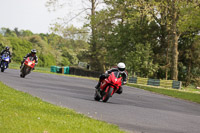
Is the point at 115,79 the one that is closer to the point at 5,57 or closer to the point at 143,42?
the point at 5,57

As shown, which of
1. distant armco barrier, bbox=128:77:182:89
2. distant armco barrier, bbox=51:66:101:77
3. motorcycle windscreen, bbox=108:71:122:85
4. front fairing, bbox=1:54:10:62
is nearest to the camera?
motorcycle windscreen, bbox=108:71:122:85

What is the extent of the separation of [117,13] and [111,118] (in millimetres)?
41802

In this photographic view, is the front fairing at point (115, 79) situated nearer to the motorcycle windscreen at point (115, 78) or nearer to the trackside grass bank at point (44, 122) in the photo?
the motorcycle windscreen at point (115, 78)

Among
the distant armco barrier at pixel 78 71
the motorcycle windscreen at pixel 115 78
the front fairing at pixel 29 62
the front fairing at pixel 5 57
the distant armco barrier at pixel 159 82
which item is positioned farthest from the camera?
the distant armco barrier at pixel 78 71

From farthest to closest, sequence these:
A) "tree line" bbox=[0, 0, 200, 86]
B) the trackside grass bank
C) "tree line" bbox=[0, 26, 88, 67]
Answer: "tree line" bbox=[0, 26, 88, 67], "tree line" bbox=[0, 0, 200, 86], the trackside grass bank

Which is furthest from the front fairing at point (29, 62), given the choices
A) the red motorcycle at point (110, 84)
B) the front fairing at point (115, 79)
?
the front fairing at point (115, 79)

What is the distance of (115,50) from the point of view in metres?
53.8

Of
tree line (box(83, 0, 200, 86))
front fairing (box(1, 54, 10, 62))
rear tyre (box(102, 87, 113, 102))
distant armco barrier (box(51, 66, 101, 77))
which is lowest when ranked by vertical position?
rear tyre (box(102, 87, 113, 102))

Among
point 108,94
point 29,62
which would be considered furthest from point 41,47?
point 108,94

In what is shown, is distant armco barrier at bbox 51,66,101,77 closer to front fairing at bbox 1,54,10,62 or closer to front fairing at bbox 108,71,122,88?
front fairing at bbox 1,54,10,62

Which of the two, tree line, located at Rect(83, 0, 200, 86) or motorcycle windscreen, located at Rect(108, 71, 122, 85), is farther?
tree line, located at Rect(83, 0, 200, 86)

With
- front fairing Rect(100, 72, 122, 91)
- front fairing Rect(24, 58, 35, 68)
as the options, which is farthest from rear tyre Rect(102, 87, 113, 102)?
Answer: front fairing Rect(24, 58, 35, 68)

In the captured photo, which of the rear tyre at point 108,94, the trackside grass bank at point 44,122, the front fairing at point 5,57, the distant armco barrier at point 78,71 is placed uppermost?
the front fairing at point 5,57

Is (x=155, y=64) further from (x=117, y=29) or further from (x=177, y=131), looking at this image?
(x=177, y=131)
